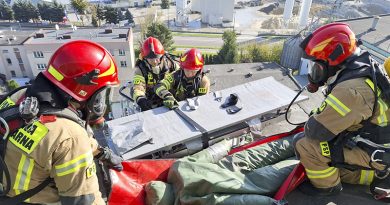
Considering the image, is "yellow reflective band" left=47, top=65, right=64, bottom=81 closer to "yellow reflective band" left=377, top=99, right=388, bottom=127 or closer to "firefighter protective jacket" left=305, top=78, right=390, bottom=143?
"firefighter protective jacket" left=305, top=78, right=390, bottom=143

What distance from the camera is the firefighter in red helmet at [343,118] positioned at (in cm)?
325

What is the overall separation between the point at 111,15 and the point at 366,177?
1607 inches

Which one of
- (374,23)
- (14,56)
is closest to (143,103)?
(374,23)

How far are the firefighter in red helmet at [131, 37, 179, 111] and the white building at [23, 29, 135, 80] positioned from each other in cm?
1852

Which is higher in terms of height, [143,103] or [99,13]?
[143,103]

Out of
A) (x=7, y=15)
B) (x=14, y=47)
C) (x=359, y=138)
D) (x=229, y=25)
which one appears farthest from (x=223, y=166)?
(x=7, y=15)

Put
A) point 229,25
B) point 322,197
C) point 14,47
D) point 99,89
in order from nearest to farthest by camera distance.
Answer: point 99,89 → point 322,197 → point 14,47 → point 229,25

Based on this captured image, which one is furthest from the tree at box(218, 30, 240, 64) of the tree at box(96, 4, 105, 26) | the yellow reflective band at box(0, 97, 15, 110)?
the yellow reflective band at box(0, 97, 15, 110)

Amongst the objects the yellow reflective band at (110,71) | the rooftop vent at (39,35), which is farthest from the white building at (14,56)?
the yellow reflective band at (110,71)

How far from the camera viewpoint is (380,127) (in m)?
3.42

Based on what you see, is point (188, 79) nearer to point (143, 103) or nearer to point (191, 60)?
point (191, 60)

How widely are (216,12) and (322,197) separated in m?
44.9

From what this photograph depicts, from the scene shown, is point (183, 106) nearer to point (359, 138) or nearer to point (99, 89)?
point (99, 89)

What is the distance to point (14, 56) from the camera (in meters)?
28.2
